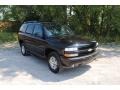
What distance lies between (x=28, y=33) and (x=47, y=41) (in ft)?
6.41

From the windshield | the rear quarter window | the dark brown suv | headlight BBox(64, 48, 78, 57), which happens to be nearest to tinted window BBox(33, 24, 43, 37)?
the dark brown suv

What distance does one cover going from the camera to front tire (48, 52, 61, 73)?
259 inches

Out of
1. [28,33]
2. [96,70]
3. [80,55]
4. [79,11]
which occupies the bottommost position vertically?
[96,70]

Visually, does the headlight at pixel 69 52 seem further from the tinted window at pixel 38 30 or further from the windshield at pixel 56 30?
the tinted window at pixel 38 30

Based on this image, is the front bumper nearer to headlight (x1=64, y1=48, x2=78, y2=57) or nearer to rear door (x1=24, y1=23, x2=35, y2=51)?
headlight (x1=64, y1=48, x2=78, y2=57)

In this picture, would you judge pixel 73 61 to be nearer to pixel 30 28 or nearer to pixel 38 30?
pixel 38 30

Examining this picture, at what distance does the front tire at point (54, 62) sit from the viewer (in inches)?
259

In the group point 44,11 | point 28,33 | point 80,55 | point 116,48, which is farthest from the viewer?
point 44,11

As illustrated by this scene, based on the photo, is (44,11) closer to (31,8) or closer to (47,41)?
(31,8)

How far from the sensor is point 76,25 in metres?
14.4

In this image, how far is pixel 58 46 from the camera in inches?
257

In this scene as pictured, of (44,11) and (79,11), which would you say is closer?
(79,11)

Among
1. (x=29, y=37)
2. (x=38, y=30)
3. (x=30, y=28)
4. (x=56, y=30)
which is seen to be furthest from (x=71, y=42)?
(x=30, y=28)
